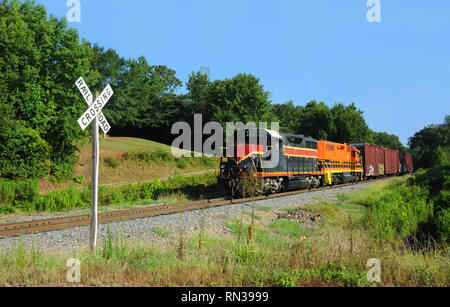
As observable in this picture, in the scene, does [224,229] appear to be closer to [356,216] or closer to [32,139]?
[356,216]

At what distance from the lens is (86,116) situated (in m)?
5.97

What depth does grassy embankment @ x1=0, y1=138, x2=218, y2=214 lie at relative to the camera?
1655 cm

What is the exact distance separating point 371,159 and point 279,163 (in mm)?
21446

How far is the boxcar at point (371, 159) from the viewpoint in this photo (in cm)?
3371

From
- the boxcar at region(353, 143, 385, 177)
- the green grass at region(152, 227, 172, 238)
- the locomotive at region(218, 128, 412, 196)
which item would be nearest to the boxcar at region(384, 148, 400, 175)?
the boxcar at region(353, 143, 385, 177)

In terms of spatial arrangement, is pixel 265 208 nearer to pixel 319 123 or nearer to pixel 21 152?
pixel 21 152

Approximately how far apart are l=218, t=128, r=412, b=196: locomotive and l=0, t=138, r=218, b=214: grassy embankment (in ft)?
10.9

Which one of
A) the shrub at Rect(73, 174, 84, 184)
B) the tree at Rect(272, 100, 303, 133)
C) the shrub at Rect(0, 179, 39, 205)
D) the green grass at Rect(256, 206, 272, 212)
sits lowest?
the green grass at Rect(256, 206, 272, 212)

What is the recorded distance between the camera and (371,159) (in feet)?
115

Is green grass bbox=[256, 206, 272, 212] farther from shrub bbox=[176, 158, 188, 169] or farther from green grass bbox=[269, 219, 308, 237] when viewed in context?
shrub bbox=[176, 158, 188, 169]

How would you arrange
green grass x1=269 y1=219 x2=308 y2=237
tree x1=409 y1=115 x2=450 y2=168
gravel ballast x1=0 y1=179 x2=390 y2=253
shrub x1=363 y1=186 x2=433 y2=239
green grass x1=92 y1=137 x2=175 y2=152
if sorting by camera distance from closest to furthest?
gravel ballast x1=0 y1=179 x2=390 y2=253
green grass x1=269 y1=219 x2=308 y2=237
shrub x1=363 y1=186 x2=433 y2=239
green grass x1=92 y1=137 x2=175 y2=152
tree x1=409 y1=115 x2=450 y2=168

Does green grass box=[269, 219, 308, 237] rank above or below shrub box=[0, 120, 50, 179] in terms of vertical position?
below

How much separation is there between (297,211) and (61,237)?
8.91m

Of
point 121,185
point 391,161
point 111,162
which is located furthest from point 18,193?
point 391,161
